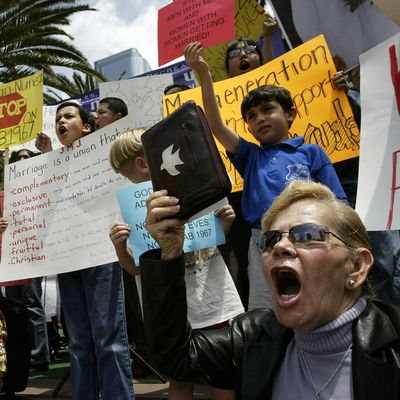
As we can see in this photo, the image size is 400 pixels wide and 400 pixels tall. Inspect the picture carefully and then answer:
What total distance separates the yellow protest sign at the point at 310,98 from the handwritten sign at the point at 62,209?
0.65 metres

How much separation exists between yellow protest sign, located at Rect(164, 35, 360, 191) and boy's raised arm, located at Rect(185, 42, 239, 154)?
1.74ft

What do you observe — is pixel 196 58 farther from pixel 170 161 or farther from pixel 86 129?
pixel 170 161

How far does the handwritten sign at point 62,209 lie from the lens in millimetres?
2924

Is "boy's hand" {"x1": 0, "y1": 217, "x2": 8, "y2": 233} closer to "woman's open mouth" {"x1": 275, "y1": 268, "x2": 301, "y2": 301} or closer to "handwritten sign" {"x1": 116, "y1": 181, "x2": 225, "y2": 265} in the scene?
"handwritten sign" {"x1": 116, "y1": 181, "x2": 225, "y2": 265}

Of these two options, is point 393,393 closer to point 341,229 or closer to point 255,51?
point 341,229

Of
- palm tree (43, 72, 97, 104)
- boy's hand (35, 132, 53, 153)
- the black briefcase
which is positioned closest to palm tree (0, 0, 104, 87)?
palm tree (43, 72, 97, 104)

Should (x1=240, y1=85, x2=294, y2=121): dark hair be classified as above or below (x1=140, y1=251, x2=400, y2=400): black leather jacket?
above

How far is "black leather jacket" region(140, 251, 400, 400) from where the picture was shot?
114 cm

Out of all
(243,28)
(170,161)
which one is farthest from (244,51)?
(170,161)

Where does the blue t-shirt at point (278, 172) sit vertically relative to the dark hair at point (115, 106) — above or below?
below

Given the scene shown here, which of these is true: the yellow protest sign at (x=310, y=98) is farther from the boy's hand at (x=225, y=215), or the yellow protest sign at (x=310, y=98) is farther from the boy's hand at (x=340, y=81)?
the boy's hand at (x=225, y=215)

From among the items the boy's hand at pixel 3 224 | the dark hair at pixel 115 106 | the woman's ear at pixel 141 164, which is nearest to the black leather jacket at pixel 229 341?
the woman's ear at pixel 141 164

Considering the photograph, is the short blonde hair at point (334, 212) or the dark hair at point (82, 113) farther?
the dark hair at point (82, 113)

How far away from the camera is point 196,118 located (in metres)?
1.29
